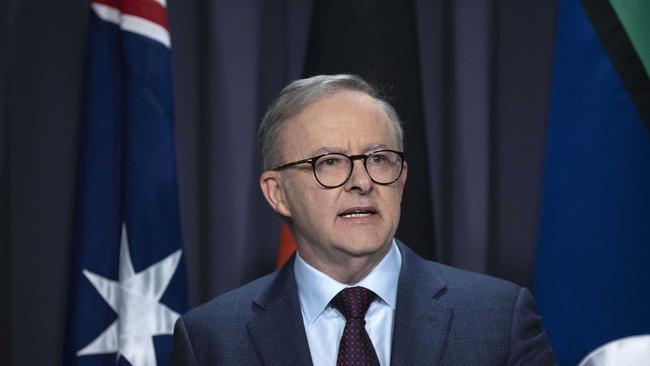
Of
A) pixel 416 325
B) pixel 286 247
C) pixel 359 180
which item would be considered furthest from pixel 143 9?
pixel 416 325

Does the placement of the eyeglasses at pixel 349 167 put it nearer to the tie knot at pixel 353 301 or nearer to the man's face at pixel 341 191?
the man's face at pixel 341 191

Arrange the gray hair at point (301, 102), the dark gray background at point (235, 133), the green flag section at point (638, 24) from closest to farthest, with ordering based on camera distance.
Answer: the gray hair at point (301, 102)
the green flag section at point (638, 24)
the dark gray background at point (235, 133)

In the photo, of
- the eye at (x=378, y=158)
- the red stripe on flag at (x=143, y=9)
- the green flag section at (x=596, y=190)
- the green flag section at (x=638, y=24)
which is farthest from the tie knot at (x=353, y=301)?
the red stripe on flag at (x=143, y=9)

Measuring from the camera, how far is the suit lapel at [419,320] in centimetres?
159

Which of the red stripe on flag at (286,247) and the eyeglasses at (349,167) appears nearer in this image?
the eyeglasses at (349,167)

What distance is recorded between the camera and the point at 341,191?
5.32 feet

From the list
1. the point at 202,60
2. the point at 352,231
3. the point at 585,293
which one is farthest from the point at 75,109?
the point at 585,293

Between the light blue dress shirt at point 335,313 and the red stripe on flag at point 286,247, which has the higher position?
the red stripe on flag at point 286,247

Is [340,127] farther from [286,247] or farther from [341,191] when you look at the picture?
[286,247]

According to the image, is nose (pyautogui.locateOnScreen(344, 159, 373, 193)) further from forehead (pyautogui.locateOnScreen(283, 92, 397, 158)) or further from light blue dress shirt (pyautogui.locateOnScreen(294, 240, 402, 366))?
light blue dress shirt (pyautogui.locateOnScreen(294, 240, 402, 366))

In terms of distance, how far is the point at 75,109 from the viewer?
2689 mm

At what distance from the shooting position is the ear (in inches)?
70.6

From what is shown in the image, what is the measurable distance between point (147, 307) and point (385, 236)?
2.99ft

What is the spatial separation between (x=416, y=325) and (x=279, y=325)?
0.28 m
